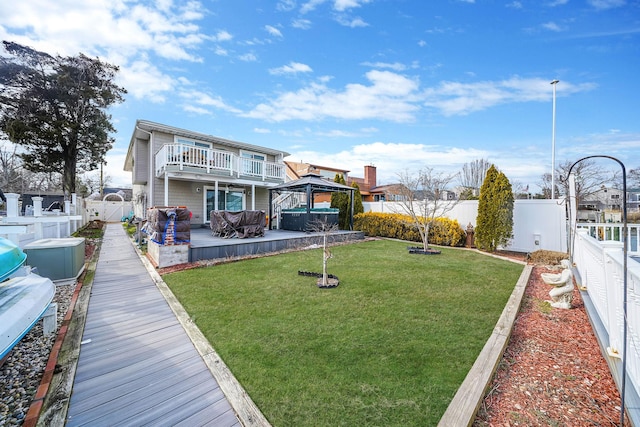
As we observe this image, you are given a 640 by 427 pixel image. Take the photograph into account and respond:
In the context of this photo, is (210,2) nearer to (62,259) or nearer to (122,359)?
(62,259)

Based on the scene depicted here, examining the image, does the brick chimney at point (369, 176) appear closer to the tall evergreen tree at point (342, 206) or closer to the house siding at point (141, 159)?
the tall evergreen tree at point (342, 206)

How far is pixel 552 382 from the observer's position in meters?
2.32

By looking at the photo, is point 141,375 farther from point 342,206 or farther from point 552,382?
point 342,206

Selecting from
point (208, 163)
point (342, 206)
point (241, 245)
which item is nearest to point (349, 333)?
point (241, 245)

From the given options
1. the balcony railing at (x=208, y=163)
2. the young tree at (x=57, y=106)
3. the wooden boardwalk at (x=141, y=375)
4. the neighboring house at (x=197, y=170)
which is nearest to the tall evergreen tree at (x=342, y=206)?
the neighboring house at (x=197, y=170)

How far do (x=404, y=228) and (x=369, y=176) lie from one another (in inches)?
905

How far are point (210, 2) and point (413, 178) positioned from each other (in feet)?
34.2

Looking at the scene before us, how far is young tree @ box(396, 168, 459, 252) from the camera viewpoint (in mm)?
10605

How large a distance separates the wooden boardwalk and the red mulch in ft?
6.98

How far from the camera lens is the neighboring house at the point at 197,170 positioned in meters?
11.0

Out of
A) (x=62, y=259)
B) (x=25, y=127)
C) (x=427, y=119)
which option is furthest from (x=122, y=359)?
(x=25, y=127)

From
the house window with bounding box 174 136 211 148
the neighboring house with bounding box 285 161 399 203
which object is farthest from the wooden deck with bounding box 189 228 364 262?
the neighboring house with bounding box 285 161 399 203

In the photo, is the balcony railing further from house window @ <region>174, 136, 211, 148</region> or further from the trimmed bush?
the trimmed bush

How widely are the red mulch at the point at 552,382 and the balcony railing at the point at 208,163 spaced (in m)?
11.4
